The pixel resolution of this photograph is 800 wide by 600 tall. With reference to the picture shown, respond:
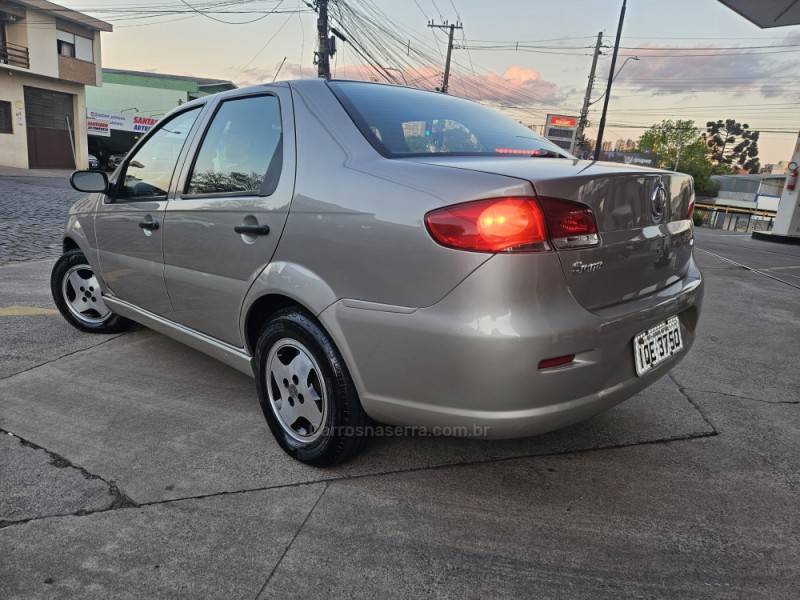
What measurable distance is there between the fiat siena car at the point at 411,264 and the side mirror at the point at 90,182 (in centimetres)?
71

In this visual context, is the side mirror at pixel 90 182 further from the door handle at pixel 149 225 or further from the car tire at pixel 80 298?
the car tire at pixel 80 298

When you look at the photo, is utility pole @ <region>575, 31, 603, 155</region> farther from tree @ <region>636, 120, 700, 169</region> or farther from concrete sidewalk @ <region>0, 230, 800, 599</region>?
tree @ <region>636, 120, 700, 169</region>

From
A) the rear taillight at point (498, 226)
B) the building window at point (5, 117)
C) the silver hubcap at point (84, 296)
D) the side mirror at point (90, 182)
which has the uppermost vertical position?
the building window at point (5, 117)

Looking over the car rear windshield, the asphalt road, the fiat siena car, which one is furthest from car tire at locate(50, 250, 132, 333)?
the car rear windshield

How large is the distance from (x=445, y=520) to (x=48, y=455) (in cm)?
176

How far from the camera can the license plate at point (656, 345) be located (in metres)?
2.06

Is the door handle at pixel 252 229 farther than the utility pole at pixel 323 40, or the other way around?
the utility pole at pixel 323 40

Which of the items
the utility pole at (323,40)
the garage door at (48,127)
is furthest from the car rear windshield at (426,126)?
the garage door at (48,127)

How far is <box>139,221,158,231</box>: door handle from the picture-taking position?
302 cm

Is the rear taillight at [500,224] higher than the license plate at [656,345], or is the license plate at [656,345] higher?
the rear taillight at [500,224]

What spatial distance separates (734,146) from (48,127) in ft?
382

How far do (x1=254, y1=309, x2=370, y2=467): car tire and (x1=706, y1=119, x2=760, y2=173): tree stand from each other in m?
122

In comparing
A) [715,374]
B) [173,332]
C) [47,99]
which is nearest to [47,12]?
[47,99]

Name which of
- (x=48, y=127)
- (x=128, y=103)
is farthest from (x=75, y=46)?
(x=128, y=103)
